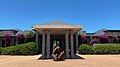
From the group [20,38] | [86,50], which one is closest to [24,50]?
[20,38]

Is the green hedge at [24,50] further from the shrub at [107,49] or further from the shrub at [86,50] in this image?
the shrub at [107,49]

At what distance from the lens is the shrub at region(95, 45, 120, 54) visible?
26.7m

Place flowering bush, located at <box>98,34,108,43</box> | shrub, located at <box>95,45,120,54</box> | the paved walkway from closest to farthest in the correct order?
the paved walkway
shrub, located at <box>95,45,120,54</box>
flowering bush, located at <box>98,34,108,43</box>

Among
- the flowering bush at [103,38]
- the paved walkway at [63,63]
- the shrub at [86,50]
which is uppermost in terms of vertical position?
the flowering bush at [103,38]

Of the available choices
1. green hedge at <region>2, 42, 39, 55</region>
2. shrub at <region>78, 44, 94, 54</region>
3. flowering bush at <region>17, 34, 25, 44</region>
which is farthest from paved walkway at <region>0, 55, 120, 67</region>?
flowering bush at <region>17, 34, 25, 44</region>

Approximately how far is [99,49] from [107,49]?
1.34 m

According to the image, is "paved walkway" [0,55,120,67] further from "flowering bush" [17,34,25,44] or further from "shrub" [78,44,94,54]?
"flowering bush" [17,34,25,44]

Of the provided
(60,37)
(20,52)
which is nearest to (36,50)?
(20,52)

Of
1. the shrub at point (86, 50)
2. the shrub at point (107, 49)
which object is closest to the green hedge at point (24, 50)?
the shrub at point (86, 50)

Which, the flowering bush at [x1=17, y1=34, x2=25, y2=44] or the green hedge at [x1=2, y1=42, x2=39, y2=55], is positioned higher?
the flowering bush at [x1=17, y1=34, x2=25, y2=44]

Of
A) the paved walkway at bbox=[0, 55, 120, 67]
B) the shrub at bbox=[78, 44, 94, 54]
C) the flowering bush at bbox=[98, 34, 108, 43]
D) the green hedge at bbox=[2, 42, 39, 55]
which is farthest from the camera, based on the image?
the flowering bush at bbox=[98, 34, 108, 43]

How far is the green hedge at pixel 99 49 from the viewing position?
26.2 metres

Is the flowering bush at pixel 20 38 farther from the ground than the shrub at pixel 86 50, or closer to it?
farther from the ground

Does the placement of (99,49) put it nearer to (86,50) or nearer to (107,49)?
A: (107,49)
